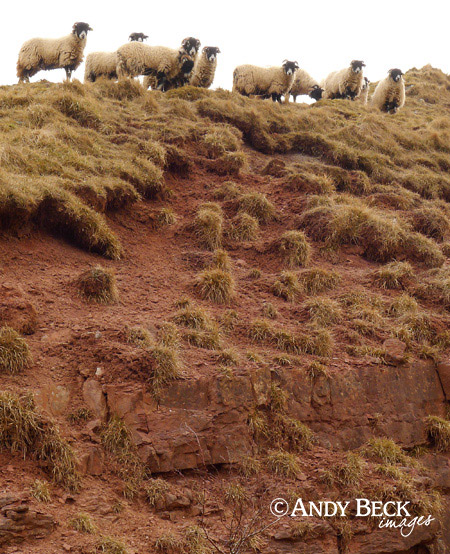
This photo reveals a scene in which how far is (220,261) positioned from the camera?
980 cm

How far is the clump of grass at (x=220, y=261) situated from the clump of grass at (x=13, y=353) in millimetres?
3868

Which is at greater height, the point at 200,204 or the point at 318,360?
the point at 200,204

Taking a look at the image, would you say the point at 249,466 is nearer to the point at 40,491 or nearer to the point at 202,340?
the point at 202,340

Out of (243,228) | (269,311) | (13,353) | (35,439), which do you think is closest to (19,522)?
(35,439)

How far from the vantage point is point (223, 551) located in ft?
18.1

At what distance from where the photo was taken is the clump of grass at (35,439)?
5621mm

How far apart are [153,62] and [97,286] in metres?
11.4

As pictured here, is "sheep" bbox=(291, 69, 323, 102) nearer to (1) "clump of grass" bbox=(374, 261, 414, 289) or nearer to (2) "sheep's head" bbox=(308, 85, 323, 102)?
(2) "sheep's head" bbox=(308, 85, 323, 102)

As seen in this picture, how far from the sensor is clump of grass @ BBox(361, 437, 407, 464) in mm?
7250

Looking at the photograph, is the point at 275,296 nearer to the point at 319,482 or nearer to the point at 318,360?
the point at 318,360

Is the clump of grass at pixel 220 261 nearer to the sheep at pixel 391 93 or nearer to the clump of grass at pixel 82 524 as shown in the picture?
the clump of grass at pixel 82 524

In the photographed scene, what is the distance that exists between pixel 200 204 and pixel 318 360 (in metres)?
4.61

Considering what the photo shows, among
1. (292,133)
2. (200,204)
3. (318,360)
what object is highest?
(292,133)

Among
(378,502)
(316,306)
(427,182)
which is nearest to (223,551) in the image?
(378,502)
